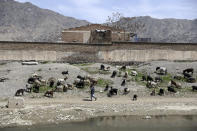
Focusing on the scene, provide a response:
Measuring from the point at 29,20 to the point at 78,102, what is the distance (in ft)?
447

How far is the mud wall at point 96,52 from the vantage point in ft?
148

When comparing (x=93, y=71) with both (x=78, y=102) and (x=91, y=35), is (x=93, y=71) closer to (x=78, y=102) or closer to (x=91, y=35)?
(x=78, y=102)

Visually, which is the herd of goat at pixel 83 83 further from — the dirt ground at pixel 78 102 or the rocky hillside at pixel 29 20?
the rocky hillside at pixel 29 20

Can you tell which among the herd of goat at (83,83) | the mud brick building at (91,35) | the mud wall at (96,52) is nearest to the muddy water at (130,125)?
the herd of goat at (83,83)

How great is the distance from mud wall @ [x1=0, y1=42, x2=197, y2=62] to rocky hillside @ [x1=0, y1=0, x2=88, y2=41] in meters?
101

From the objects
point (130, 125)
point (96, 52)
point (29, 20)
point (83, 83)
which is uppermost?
point (29, 20)

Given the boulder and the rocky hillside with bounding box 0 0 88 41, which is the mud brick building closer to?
the boulder

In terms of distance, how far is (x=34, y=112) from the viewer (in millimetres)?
27125

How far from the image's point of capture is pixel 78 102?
31.2 meters

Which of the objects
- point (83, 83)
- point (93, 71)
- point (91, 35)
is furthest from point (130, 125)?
point (91, 35)

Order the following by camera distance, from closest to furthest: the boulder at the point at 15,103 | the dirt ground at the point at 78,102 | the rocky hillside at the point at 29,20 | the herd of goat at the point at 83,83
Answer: the dirt ground at the point at 78,102, the boulder at the point at 15,103, the herd of goat at the point at 83,83, the rocky hillside at the point at 29,20

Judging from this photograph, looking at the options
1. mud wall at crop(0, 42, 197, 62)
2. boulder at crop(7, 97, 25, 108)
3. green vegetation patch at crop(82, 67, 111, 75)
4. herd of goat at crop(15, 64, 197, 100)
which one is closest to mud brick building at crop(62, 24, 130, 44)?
mud wall at crop(0, 42, 197, 62)

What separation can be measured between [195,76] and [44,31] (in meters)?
115

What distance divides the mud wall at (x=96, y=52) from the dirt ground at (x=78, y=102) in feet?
12.5
